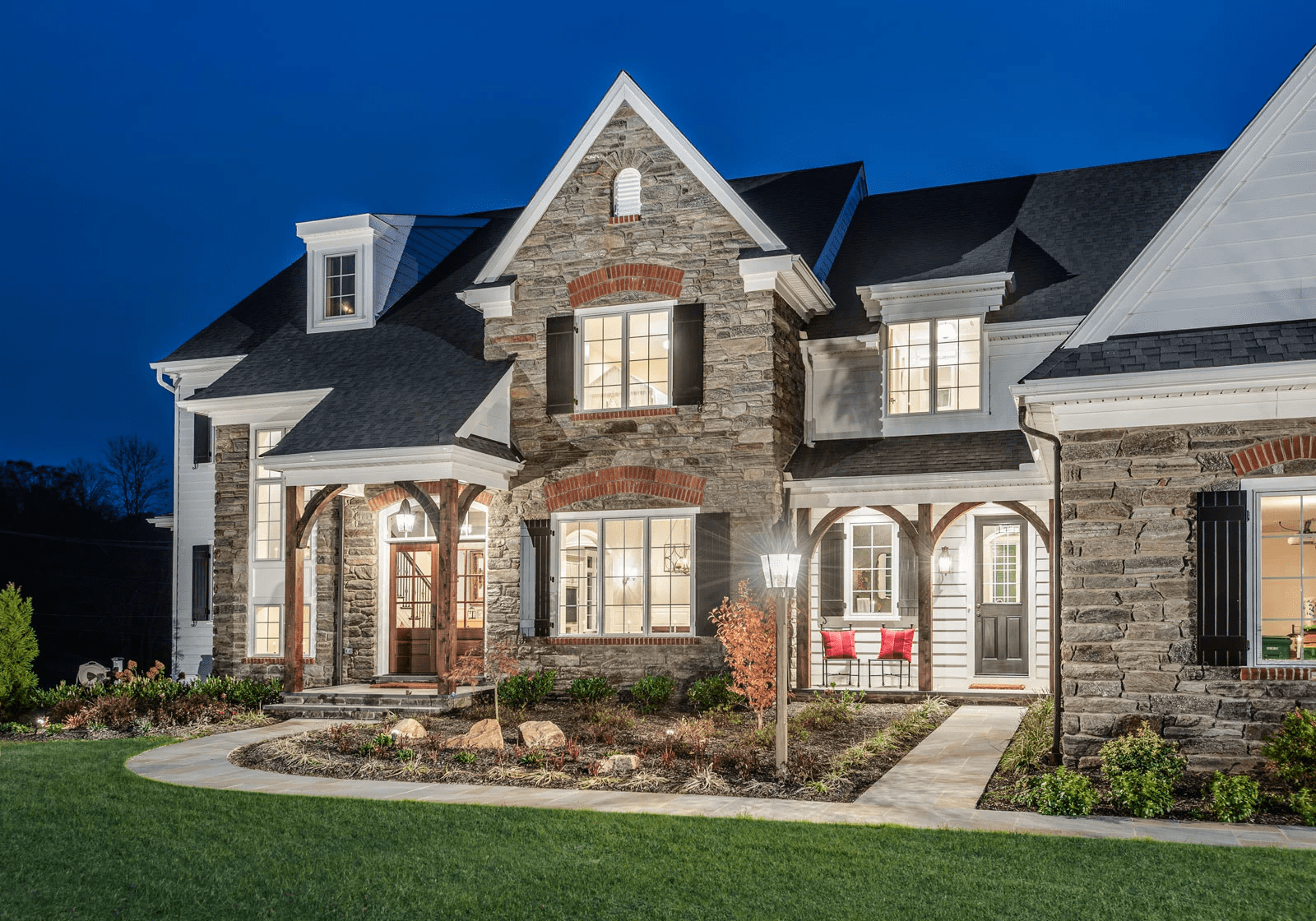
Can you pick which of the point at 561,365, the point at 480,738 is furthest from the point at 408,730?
the point at 561,365

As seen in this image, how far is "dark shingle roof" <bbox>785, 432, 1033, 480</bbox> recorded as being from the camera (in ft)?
48.8

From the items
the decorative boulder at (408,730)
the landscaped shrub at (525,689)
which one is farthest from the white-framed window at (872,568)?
the decorative boulder at (408,730)

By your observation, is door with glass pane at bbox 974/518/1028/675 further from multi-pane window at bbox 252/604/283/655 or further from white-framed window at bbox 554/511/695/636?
multi-pane window at bbox 252/604/283/655

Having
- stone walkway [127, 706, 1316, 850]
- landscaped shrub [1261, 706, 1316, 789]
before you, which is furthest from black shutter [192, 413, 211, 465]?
landscaped shrub [1261, 706, 1316, 789]

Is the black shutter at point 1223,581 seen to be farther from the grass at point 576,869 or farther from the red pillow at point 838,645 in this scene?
the red pillow at point 838,645

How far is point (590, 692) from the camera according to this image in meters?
14.8

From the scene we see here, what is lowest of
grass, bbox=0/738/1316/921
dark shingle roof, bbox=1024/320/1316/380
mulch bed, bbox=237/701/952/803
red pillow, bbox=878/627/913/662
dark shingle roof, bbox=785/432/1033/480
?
mulch bed, bbox=237/701/952/803

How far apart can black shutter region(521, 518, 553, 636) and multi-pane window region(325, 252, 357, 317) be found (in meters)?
5.66

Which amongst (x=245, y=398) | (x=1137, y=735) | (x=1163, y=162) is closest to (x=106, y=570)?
(x=245, y=398)

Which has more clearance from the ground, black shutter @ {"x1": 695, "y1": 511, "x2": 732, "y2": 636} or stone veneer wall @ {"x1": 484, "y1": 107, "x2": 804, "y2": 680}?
stone veneer wall @ {"x1": 484, "y1": 107, "x2": 804, "y2": 680}

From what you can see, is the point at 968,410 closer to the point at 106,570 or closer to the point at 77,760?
the point at 77,760

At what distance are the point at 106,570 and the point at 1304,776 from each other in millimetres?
41571

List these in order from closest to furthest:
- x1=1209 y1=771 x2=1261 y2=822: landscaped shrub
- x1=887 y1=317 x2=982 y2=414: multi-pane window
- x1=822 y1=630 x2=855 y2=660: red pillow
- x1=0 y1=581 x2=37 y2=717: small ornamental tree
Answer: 1. x1=1209 y1=771 x2=1261 y2=822: landscaped shrub
2. x1=0 y1=581 x2=37 y2=717: small ornamental tree
3. x1=887 y1=317 x2=982 y2=414: multi-pane window
4. x1=822 y1=630 x2=855 y2=660: red pillow

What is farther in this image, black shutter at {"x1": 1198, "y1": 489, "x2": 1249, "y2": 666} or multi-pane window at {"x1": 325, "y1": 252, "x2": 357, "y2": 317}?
multi-pane window at {"x1": 325, "y1": 252, "x2": 357, "y2": 317}
